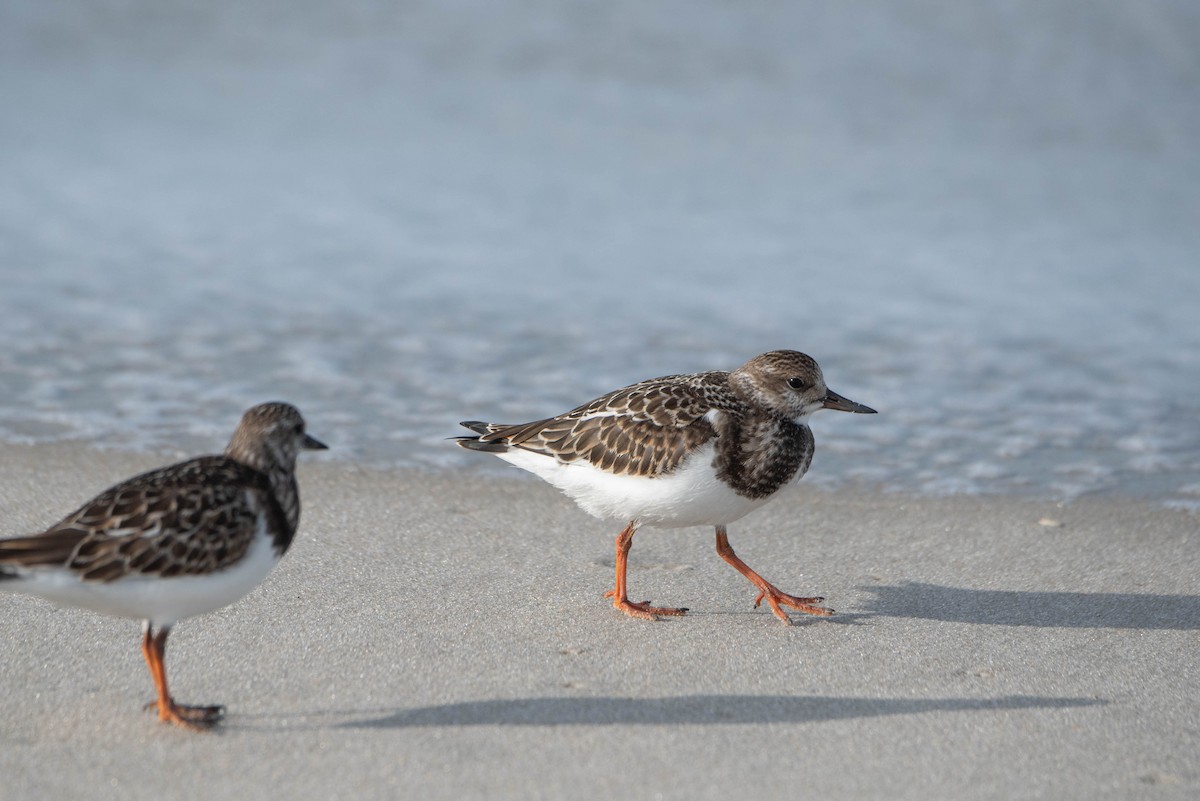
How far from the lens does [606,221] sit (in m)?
9.48

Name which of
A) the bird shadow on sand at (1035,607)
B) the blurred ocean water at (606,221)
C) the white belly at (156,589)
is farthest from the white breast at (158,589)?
the blurred ocean water at (606,221)

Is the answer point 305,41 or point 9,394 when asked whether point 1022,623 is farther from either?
point 305,41

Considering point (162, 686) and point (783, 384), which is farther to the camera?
point (783, 384)

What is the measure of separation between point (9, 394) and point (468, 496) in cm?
241

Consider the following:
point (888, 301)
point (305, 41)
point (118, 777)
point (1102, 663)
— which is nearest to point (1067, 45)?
point (888, 301)

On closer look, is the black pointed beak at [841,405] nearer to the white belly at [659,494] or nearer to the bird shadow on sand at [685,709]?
the white belly at [659,494]

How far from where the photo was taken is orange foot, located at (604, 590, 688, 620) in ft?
14.1

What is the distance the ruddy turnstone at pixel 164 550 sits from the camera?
10.1 ft

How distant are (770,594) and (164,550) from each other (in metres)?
2.02

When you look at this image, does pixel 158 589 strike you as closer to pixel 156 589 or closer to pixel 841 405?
pixel 156 589

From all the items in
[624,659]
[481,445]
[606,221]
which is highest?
[606,221]

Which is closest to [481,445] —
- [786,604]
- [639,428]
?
[639,428]

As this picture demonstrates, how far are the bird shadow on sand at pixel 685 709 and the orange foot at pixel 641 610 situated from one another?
2.01 ft

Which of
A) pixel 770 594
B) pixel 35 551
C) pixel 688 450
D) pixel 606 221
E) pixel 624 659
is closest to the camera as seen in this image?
pixel 35 551
